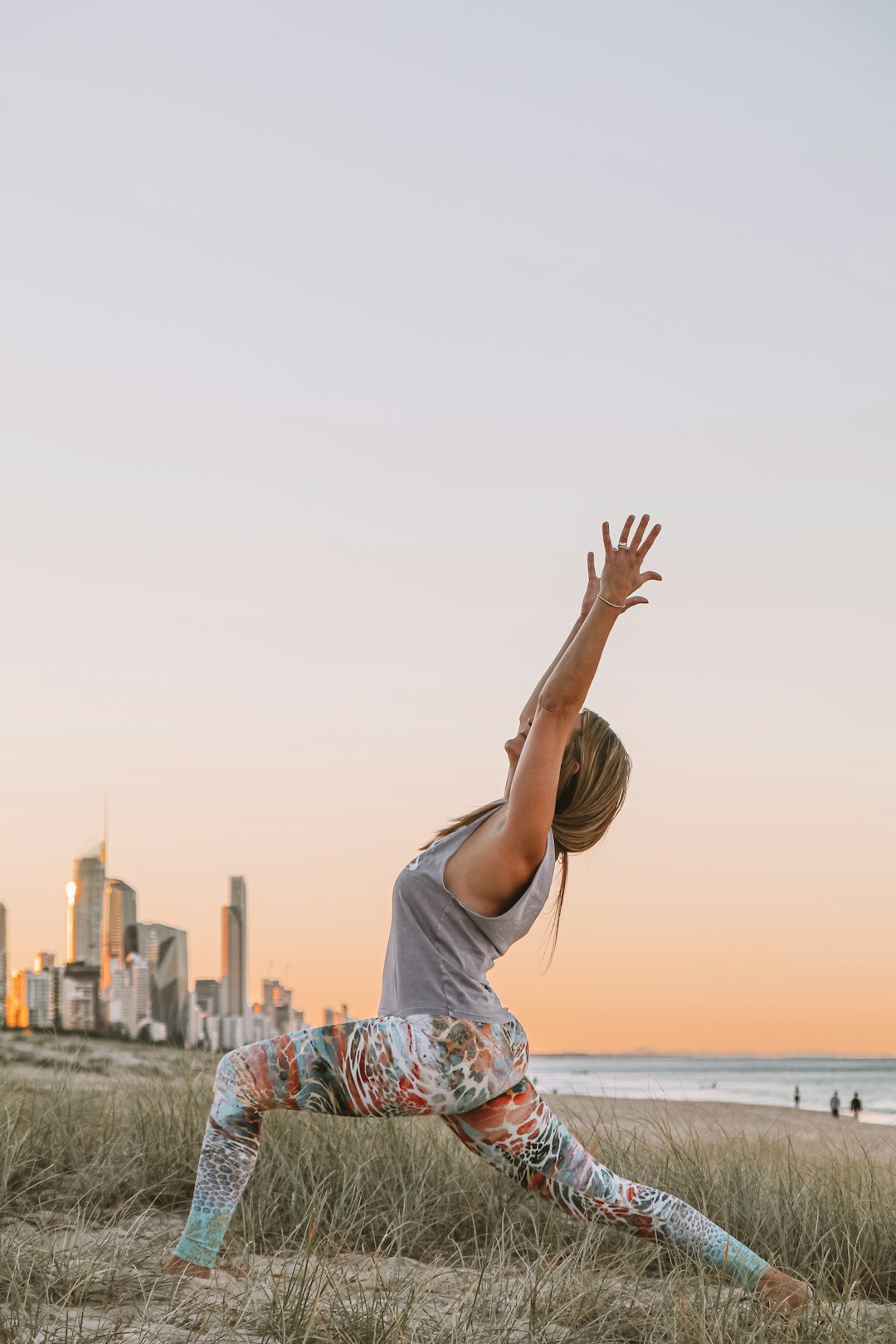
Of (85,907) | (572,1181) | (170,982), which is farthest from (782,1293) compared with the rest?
(85,907)

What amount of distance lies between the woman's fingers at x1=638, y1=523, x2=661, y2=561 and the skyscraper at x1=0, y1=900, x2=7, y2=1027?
50.6 feet

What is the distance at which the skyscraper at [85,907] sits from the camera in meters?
25.5

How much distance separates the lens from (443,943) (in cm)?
349

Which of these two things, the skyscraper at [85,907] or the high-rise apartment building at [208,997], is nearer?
the high-rise apartment building at [208,997]

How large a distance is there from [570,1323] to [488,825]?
132 centimetres

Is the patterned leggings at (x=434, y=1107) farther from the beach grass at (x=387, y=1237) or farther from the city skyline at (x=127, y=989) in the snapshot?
the city skyline at (x=127, y=989)

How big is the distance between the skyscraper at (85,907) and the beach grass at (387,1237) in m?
19.6

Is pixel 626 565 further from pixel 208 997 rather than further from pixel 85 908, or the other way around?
A: pixel 85 908

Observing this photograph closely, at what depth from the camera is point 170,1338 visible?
3076 mm

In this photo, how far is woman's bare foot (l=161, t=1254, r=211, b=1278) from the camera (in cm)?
355

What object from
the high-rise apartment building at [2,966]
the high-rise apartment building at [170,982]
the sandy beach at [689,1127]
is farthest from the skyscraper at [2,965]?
the sandy beach at [689,1127]

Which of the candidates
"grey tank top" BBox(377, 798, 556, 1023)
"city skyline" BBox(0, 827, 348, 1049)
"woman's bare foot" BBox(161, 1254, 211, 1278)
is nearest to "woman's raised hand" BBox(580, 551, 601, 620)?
"grey tank top" BBox(377, 798, 556, 1023)

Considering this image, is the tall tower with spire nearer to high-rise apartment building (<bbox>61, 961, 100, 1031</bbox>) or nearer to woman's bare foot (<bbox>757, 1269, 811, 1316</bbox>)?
high-rise apartment building (<bbox>61, 961, 100, 1031</bbox>)

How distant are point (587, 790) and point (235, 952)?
2436 centimetres
